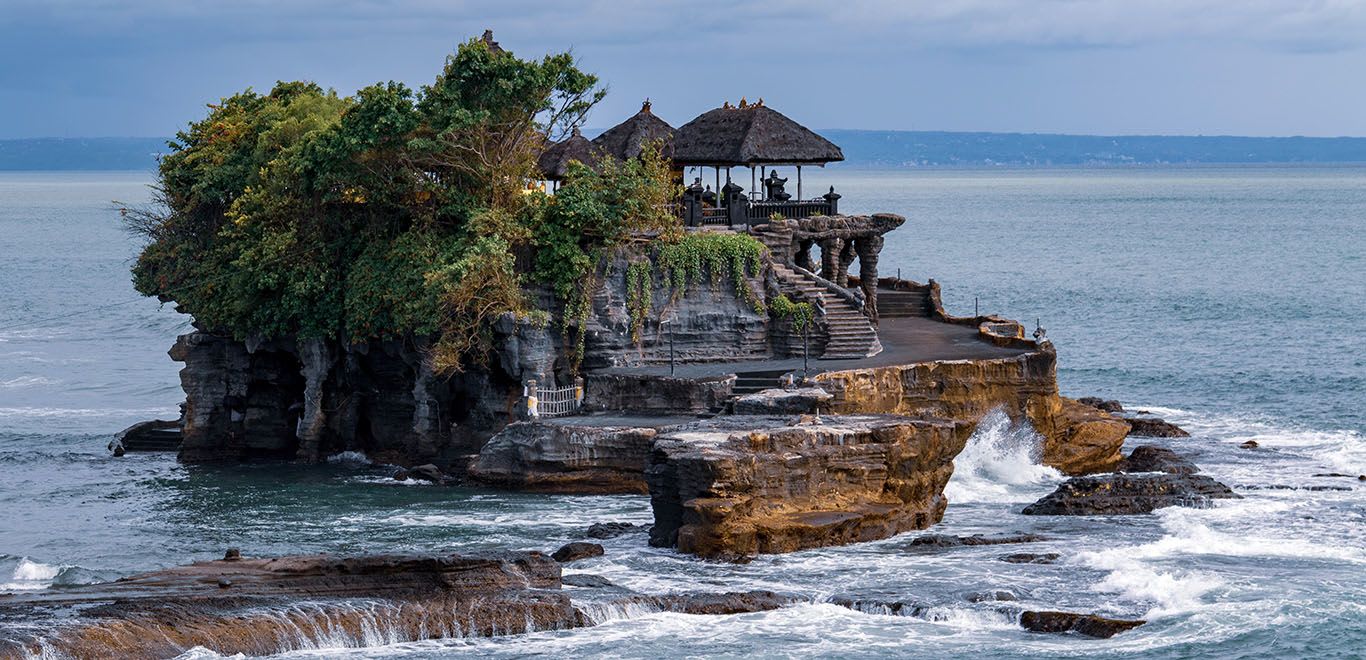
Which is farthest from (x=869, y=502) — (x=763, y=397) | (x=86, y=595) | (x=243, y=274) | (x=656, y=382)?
(x=243, y=274)

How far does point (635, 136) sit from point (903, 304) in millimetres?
11937

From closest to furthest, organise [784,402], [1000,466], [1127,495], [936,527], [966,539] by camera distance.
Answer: [966,539], [936,527], [784,402], [1127,495], [1000,466]

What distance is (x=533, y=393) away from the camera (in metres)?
48.7

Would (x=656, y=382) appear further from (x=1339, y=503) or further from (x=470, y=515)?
(x=1339, y=503)

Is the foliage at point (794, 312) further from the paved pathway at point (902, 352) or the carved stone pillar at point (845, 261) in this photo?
the carved stone pillar at point (845, 261)

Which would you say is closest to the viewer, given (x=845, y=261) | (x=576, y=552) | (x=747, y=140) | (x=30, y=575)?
(x=30, y=575)

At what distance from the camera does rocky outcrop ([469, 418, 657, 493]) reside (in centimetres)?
4588

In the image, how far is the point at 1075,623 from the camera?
34.6 m

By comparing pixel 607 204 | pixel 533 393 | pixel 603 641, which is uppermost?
pixel 607 204

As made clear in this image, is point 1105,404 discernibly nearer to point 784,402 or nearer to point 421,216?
point 784,402

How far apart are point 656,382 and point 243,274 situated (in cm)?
1221

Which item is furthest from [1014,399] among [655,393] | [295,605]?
[295,605]

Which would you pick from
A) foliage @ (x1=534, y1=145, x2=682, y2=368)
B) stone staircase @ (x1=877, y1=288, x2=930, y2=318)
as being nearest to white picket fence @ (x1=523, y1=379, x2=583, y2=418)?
foliage @ (x1=534, y1=145, x2=682, y2=368)

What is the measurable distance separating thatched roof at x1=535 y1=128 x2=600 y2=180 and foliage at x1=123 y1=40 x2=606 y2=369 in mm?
3039
